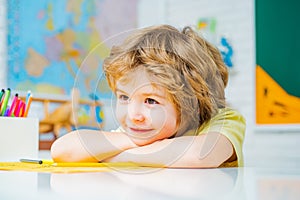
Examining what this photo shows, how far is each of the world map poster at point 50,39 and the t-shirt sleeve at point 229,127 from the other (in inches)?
55.2

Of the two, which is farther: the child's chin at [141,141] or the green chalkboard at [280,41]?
the green chalkboard at [280,41]

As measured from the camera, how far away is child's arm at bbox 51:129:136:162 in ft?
2.24

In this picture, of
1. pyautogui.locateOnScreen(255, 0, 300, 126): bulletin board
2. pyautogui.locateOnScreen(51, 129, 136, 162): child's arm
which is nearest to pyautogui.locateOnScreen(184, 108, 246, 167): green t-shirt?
pyautogui.locateOnScreen(51, 129, 136, 162): child's arm

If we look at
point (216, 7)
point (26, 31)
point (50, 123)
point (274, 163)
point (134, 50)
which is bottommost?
point (274, 163)

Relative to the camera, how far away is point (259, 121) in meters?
2.41

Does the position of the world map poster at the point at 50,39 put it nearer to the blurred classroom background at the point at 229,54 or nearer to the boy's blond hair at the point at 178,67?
the blurred classroom background at the point at 229,54

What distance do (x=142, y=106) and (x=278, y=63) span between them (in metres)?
1.87

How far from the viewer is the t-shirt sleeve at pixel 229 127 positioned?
2.28ft

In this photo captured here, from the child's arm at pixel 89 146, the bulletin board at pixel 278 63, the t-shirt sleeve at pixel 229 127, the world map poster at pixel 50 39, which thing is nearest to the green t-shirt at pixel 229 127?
the t-shirt sleeve at pixel 229 127

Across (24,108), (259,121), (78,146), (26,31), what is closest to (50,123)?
(26,31)

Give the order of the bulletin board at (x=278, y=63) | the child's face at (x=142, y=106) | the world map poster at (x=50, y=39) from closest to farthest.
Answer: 1. the child's face at (x=142, y=106)
2. the world map poster at (x=50, y=39)
3. the bulletin board at (x=278, y=63)

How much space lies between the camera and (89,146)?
734 millimetres

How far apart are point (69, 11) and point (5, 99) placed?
1507mm

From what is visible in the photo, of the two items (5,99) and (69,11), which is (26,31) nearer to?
(69,11)
